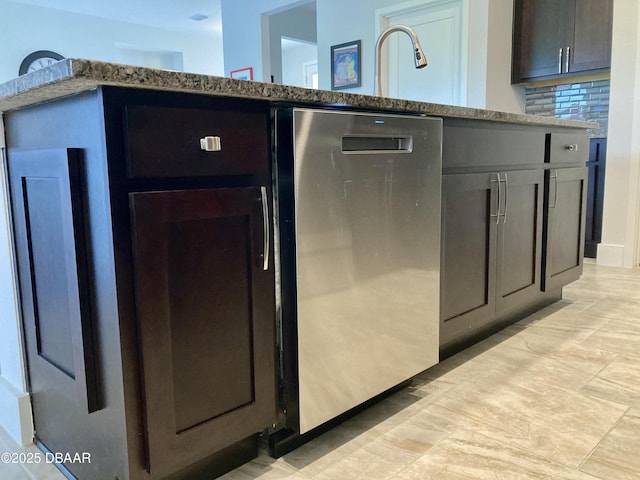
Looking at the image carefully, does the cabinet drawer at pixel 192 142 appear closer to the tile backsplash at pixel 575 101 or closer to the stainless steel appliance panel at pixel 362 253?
the stainless steel appliance panel at pixel 362 253

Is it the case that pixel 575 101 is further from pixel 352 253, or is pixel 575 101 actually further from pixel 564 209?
pixel 352 253

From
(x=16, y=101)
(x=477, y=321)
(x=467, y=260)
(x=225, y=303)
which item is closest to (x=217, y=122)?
(x=225, y=303)

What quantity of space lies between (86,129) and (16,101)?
0.33 meters

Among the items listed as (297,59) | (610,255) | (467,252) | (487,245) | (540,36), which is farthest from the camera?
(297,59)

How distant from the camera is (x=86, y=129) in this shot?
3.22 ft

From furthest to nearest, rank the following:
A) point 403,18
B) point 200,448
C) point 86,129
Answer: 1. point 403,18
2. point 200,448
3. point 86,129

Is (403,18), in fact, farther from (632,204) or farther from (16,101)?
(16,101)

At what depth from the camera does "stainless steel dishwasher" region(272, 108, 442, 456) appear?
4.01 feet

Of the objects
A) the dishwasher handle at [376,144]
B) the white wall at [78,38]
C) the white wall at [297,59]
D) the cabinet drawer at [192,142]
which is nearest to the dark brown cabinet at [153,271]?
the cabinet drawer at [192,142]

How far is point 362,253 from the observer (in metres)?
1.38

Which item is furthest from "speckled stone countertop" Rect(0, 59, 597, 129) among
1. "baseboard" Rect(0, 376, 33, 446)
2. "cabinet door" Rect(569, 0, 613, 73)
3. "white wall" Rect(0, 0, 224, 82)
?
"white wall" Rect(0, 0, 224, 82)

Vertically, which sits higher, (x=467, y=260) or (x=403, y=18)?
(x=403, y=18)

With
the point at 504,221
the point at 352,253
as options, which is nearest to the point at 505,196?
the point at 504,221

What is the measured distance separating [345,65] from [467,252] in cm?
368
